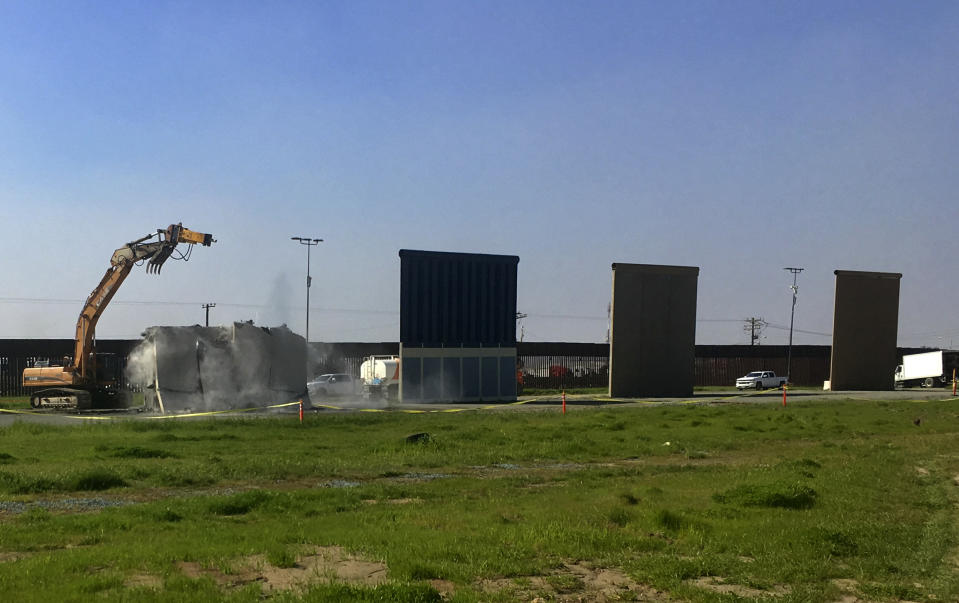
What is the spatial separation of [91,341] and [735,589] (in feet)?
111

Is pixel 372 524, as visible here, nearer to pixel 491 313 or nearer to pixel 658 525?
pixel 658 525

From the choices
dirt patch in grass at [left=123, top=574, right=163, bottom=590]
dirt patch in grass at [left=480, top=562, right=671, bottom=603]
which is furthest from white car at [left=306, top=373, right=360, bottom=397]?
dirt patch in grass at [left=480, top=562, right=671, bottom=603]

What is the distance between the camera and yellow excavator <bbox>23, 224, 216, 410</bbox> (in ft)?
117

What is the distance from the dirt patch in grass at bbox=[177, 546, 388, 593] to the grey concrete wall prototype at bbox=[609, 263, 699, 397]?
40.6 meters

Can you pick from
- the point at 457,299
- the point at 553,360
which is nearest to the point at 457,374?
the point at 457,299

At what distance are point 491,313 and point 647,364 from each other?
10116 millimetres

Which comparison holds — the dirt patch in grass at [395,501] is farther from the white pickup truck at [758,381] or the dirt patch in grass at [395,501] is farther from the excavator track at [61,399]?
the white pickup truck at [758,381]

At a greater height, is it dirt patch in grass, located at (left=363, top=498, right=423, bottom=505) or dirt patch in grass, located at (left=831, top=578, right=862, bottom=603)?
dirt patch in grass, located at (left=831, top=578, right=862, bottom=603)

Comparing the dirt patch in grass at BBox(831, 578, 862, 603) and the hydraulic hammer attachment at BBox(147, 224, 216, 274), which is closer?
the dirt patch in grass at BBox(831, 578, 862, 603)

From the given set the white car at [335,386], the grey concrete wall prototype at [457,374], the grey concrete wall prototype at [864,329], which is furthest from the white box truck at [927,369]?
the white car at [335,386]

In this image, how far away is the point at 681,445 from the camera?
24.0 m

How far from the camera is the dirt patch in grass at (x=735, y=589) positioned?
877cm

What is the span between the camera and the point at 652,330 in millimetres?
50250

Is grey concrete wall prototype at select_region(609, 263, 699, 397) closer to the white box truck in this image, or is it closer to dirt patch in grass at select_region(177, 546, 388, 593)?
the white box truck
